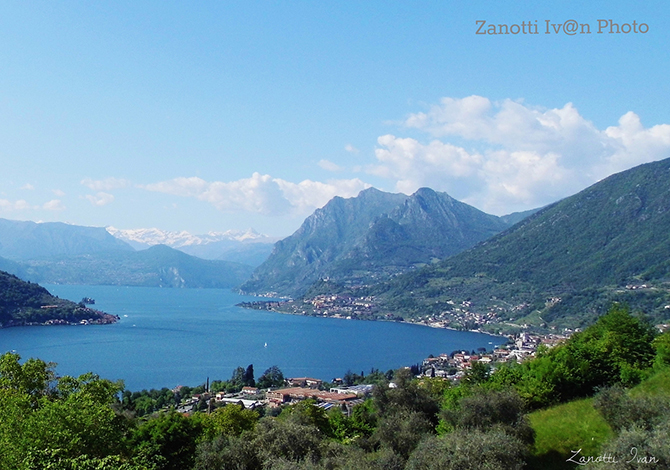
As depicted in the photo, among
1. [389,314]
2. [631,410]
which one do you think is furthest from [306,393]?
[389,314]

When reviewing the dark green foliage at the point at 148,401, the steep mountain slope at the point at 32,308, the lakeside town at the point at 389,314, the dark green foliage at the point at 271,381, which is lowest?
the lakeside town at the point at 389,314

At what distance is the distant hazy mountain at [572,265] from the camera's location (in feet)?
369

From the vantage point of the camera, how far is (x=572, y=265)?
140m

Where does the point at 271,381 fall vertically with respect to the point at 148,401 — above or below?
below

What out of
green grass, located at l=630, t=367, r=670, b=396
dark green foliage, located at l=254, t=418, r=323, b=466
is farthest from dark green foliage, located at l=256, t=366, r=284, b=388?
green grass, located at l=630, t=367, r=670, b=396

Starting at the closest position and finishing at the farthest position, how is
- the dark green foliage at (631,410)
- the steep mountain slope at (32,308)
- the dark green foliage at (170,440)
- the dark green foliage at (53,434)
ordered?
the dark green foliage at (53,434)
the dark green foliage at (631,410)
the dark green foliage at (170,440)
the steep mountain slope at (32,308)

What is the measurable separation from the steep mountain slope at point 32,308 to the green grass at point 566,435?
106109 millimetres

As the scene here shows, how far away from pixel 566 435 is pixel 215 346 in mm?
76767

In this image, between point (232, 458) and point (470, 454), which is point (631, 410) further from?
point (232, 458)

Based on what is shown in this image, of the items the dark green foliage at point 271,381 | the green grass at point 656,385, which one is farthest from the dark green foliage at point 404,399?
the dark green foliage at point 271,381

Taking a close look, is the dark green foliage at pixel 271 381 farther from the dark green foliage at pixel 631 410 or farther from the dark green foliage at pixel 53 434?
the dark green foliage at pixel 631 410

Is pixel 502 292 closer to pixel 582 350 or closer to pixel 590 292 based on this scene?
pixel 590 292

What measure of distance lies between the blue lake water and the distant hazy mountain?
25.4 m

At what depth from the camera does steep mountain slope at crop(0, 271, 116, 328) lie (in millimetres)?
100750
